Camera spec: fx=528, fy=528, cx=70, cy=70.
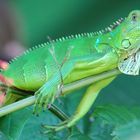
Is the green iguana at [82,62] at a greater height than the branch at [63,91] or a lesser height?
greater

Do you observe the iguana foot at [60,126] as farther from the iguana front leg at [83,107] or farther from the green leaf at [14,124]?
the green leaf at [14,124]

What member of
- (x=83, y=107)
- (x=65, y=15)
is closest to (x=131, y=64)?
(x=83, y=107)

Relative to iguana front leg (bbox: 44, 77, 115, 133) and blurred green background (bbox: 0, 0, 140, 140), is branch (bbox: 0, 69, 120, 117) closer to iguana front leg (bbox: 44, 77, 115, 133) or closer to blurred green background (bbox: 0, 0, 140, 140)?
iguana front leg (bbox: 44, 77, 115, 133)

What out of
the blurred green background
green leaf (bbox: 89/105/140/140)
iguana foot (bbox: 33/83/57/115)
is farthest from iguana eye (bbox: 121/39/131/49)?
the blurred green background

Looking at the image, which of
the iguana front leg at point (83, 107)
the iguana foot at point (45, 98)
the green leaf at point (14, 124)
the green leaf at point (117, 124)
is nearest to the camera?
the green leaf at point (117, 124)

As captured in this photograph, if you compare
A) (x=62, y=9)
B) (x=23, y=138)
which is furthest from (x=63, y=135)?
(x=62, y=9)

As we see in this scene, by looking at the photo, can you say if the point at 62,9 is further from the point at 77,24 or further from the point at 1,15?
the point at 1,15

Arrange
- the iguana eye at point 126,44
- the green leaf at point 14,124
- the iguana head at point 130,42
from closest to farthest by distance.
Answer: the green leaf at point 14,124 → the iguana head at point 130,42 → the iguana eye at point 126,44

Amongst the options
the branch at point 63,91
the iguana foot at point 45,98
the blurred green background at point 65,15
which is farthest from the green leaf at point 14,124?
the blurred green background at point 65,15
